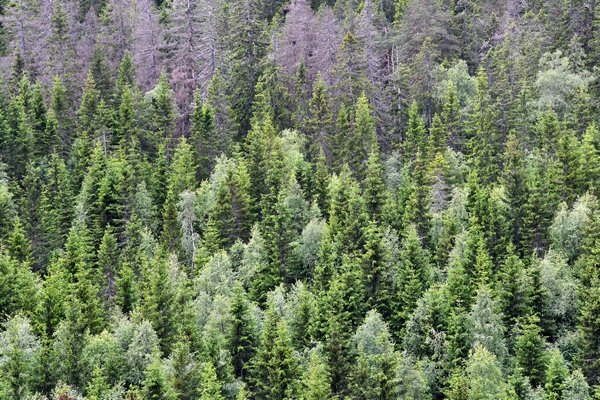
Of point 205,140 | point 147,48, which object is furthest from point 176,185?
point 147,48

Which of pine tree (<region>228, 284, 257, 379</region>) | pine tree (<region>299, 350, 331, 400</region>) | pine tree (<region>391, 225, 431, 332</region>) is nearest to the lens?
pine tree (<region>299, 350, 331, 400</region>)

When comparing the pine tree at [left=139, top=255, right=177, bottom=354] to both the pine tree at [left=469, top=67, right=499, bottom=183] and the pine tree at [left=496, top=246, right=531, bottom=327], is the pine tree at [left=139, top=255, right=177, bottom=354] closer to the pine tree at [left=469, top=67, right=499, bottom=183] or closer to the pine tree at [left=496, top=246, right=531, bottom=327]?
the pine tree at [left=496, top=246, right=531, bottom=327]

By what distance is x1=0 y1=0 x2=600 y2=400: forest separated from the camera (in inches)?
2643

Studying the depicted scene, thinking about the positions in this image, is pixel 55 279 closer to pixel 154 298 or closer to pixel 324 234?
pixel 154 298

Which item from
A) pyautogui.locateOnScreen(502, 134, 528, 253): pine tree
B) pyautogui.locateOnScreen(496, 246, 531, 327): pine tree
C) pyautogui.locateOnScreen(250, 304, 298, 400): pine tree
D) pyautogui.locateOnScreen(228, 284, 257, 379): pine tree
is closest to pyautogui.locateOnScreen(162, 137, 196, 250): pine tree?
pyautogui.locateOnScreen(228, 284, 257, 379): pine tree

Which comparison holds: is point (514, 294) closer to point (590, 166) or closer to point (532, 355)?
point (532, 355)

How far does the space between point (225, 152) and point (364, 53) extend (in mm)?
23591

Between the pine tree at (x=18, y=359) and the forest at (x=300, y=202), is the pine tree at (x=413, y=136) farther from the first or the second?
the pine tree at (x=18, y=359)

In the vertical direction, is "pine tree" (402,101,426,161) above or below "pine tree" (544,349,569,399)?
above

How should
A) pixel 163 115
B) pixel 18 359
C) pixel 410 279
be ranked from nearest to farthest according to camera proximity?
1. pixel 18 359
2. pixel 410 279
3. pixel 163 115

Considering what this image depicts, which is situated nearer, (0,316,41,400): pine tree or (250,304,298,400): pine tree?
(0,316,41,400): pine tree

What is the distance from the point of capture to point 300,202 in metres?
91.4

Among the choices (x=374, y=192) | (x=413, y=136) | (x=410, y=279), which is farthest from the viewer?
(x=413, y=136)

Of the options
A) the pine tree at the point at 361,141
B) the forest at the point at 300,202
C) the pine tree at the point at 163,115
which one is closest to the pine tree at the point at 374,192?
the forest at the point at 300,202
